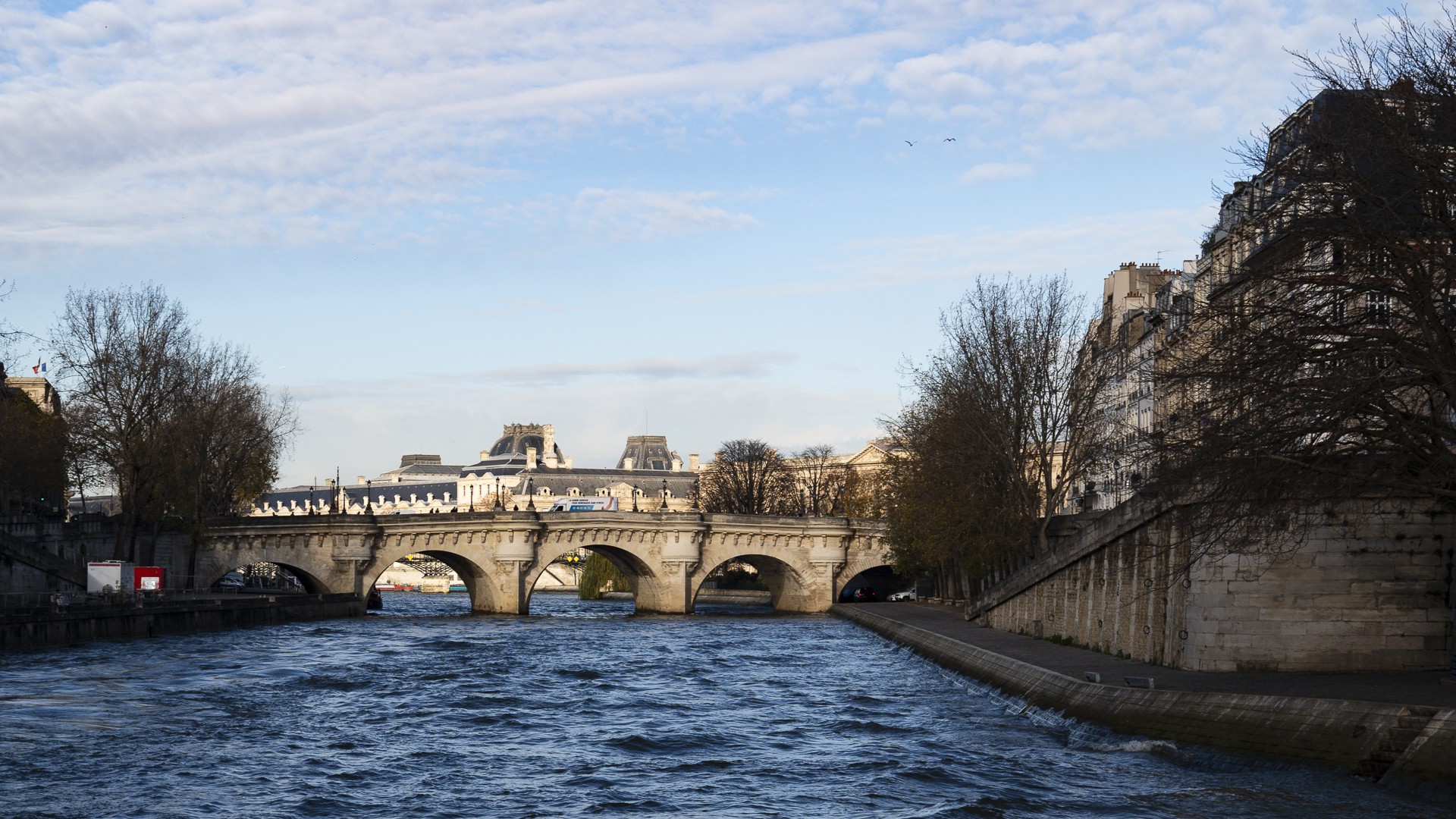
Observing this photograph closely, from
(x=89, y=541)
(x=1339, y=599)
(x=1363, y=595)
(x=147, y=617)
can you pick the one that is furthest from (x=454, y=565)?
(x=1363, y=595)

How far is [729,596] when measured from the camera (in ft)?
396

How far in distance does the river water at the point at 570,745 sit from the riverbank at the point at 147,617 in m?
1.40

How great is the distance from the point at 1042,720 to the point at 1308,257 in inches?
411

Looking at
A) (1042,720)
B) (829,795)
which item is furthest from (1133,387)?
(829,795)

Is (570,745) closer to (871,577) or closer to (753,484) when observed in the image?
(871,577)

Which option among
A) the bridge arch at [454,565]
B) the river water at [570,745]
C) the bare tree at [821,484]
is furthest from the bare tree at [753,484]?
the river water at [570,745]

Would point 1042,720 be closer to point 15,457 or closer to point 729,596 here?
point 15,457

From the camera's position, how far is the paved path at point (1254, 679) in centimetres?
2536

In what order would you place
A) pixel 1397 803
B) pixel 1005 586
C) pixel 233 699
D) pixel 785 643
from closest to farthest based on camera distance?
1. pixel 1397 803
2. pixel 233 699
3. pixel 1005 586
4. pixel 785 643

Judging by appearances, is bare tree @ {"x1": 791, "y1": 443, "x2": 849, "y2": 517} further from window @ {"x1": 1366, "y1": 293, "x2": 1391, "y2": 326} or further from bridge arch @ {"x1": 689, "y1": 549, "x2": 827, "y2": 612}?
window @ {"x1": 1366, "y1": 293, "x2": 1391, "y2": 326}

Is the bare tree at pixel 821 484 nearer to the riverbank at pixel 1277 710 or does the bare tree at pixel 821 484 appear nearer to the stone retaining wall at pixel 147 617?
the stone retaining wall at pixel 147 617

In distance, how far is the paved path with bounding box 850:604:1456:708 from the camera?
2536cm

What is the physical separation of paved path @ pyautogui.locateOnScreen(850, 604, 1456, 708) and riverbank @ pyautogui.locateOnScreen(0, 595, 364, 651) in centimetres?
2724

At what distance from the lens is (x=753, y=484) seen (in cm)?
12312
